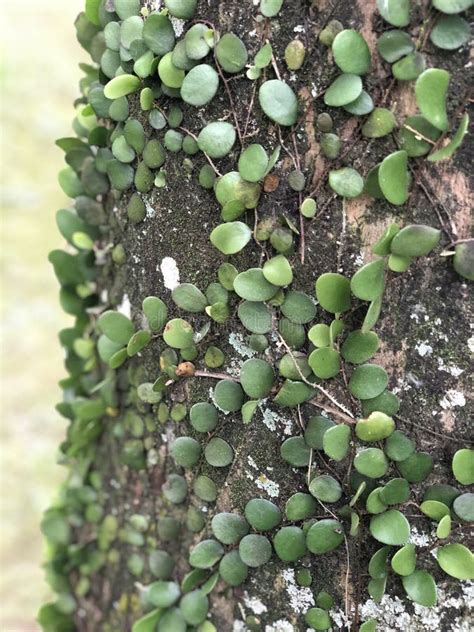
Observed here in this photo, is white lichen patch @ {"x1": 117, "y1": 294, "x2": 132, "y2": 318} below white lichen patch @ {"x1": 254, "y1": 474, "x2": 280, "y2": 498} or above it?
above

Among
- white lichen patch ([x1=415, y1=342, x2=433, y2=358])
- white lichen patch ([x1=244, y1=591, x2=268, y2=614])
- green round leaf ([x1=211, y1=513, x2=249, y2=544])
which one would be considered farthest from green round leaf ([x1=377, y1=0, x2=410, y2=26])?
white lichen patch ([x1=244, y1=591, x2=268, y2=614])

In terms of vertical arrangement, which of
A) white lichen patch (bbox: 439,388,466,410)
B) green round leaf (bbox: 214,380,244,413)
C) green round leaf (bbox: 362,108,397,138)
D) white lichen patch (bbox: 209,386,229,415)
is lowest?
white lichen patch (bbox: 209,386,229,415)

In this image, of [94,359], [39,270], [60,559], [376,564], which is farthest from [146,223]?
[39,270]

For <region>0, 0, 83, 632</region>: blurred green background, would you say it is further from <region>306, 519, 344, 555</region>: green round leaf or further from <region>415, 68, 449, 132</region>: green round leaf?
<region>415, 68, 449, 132</region>: green round leaf

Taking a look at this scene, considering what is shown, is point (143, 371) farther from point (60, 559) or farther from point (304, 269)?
point (60, 559)

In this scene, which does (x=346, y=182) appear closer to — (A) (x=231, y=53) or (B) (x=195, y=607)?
(A) (x=231, y=53)

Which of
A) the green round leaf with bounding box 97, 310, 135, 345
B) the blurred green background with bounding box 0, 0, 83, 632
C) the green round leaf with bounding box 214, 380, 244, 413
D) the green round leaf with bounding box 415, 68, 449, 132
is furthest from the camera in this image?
the blurred green background with bounding box 0, 0, 83, 632

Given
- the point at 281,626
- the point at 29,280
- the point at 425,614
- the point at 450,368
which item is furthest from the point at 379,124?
the point at 29,280

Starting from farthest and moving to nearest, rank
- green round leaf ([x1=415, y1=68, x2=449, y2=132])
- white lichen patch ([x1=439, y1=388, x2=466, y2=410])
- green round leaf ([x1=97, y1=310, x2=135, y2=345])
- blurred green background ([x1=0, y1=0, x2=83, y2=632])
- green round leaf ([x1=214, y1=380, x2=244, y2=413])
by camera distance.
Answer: blurred green background ([x1=0, y1=0, x2=83, y2=632]), green round leaf ([x1=97, y1=310, x2=135, y2=345]), green round leaf ([x1=214, y1=380, x2=244, y2=413]), white lichen patch ([x1=439, y1=388, x2=466, y2=410]), green round leaf ([x1=415, y1=68, x2=449, y2=132])
